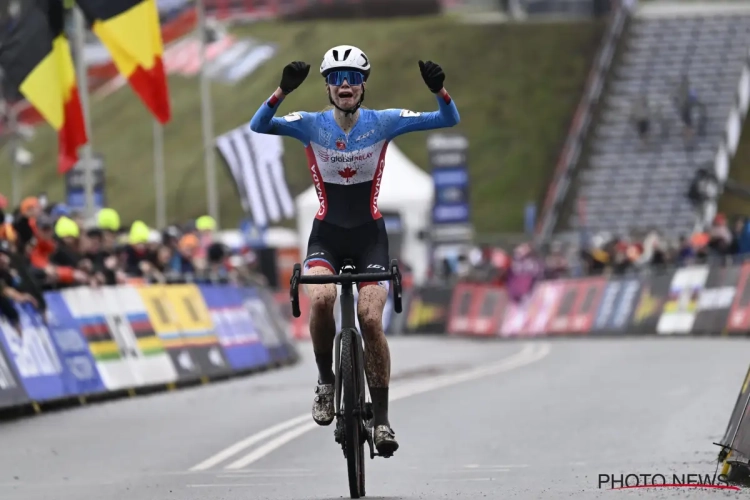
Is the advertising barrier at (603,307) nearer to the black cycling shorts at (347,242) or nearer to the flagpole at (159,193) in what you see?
A: the black cycling shorts at (347,242)

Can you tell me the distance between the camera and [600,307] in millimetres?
35500

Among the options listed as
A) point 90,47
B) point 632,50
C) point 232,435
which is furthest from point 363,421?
point 90,47

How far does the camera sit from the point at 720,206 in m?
61.8

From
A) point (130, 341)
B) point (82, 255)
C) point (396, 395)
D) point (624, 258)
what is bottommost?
point (624, 258)

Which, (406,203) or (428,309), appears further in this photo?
(406,203)

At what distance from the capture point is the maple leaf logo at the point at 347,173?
1072cm

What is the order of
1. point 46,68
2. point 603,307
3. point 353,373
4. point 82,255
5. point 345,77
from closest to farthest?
point 353,373
point 345,77
point 82,255
point 46,68
point 603,307

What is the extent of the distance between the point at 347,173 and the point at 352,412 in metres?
1.50

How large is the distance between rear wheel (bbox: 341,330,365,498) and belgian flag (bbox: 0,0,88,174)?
1169 cm

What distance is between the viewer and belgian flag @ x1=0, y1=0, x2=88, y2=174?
840 inches

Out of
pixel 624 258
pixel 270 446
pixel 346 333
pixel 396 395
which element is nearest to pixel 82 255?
pixel 396 395

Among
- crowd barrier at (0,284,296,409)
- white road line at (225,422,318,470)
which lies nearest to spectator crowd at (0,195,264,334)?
crowd barrier at (0,284,296,409)

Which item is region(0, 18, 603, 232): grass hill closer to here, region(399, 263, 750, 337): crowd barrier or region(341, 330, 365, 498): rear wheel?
region(399, 263, 750, 337): crowd barrier

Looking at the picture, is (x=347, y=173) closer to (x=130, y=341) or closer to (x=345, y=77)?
(x=345, y=77)
